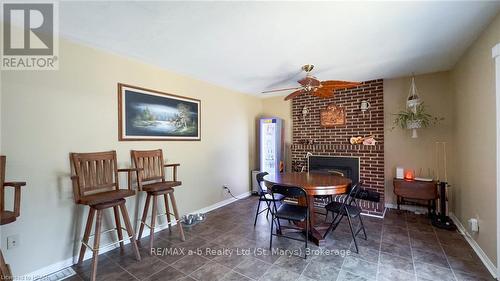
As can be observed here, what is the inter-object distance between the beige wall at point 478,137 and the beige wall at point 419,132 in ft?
1.35

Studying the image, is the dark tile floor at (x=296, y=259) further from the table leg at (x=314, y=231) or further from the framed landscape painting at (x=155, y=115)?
the framed landscape painting at (x=155, y=115)

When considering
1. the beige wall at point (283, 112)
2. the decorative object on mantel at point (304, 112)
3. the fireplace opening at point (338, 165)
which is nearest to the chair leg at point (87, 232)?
the fireplace opening at point (338, 165)

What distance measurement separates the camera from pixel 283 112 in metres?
5.05

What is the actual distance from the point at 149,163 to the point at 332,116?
3.46 metres

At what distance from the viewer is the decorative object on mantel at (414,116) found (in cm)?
334

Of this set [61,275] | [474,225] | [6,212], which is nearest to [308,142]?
[474,225]

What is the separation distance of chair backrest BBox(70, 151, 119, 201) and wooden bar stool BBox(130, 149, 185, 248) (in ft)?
0.89

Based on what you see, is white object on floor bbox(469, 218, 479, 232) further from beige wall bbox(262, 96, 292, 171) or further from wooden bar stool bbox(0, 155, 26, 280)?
wooden bar stool bbox(0, 155, 26, 280)

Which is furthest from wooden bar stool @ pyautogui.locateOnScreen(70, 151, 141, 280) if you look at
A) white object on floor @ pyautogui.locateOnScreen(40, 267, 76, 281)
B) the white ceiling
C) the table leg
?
the table leg

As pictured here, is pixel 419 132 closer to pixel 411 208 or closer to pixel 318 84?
pixel 411 208

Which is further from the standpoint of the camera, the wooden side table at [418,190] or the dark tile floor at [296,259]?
the wooden side table at [418,190]

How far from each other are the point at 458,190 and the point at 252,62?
11.7ft

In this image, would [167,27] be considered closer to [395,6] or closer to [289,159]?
[395,6]

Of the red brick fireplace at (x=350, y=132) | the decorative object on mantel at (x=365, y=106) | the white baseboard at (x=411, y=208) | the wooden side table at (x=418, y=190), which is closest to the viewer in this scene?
the wooden side table at (x=418, y=190)
